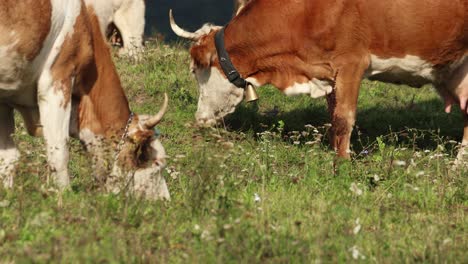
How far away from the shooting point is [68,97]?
7508mm

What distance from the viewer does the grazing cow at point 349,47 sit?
31.7 feet

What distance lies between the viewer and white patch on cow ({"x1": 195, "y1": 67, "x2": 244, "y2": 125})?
10570 millimetres

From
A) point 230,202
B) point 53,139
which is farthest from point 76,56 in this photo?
point 230,202

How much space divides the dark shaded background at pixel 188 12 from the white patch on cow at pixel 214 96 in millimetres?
12418

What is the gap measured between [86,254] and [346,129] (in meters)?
5.35

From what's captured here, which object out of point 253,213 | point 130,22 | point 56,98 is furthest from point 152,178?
point 130,22

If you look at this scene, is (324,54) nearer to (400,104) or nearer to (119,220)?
(400,104)

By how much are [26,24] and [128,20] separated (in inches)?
251

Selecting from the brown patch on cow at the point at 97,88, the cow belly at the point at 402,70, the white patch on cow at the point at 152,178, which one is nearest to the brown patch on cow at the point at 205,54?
the cow belly at the point at 402,70

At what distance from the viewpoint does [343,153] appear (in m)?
9.68

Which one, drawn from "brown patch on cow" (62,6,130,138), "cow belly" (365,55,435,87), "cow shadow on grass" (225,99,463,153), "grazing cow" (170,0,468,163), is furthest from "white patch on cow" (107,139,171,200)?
"cow shadow on grass" (225,99,463,153)

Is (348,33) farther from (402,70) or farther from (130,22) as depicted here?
(130,22)

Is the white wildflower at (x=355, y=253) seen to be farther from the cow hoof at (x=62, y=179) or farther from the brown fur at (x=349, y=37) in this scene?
the brown fur at (x=349, y=37)

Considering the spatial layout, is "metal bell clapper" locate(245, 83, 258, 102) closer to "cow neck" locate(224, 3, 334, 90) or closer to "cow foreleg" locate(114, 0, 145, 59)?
"cow neck" locate(224, 3, 334, 90)
